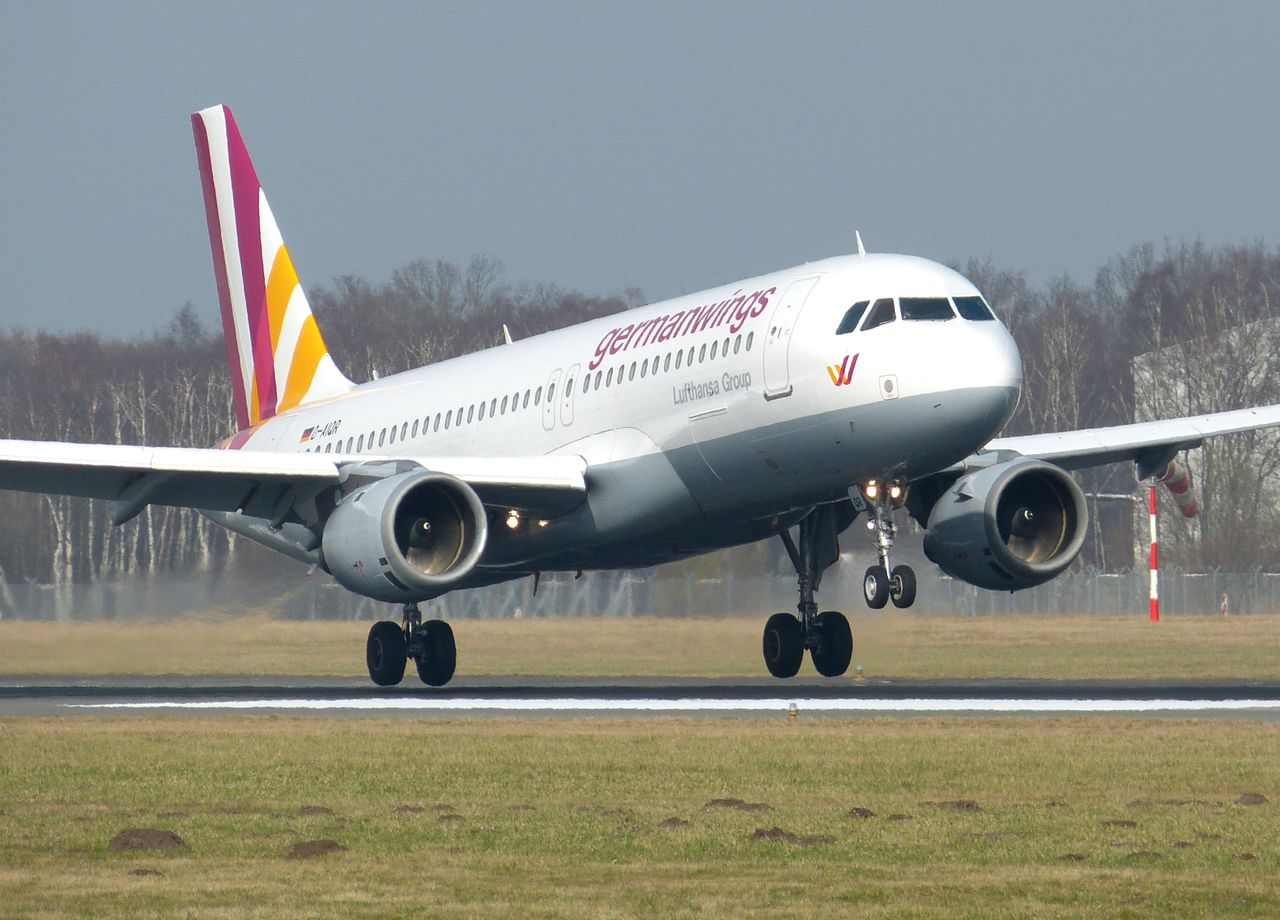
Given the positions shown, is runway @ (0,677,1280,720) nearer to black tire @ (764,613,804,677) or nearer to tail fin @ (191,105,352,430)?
black tire @ (764,613,804,677)

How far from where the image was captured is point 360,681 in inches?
1265

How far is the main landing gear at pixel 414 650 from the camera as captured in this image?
97.8 feet

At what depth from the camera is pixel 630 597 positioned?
44.2 meters

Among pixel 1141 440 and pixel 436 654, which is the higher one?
pixel 1141 440

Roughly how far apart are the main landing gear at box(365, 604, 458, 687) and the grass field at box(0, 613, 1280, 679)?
3060 mm

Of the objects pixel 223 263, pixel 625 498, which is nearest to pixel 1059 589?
pixel 223 263

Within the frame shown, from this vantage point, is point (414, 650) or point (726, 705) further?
point (414, 650)

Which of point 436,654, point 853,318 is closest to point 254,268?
point 436,654

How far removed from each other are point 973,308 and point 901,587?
3.46m

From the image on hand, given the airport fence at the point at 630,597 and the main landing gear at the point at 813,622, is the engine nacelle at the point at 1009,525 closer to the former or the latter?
the main landing gear at the point at 813,622

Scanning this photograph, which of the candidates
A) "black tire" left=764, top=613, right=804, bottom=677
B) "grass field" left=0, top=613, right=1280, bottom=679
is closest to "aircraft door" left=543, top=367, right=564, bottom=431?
"black tire" left=764, top=613, right=804, bottom=677

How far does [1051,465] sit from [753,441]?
4692 millimetres

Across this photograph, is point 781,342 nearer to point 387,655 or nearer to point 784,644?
point 784,644

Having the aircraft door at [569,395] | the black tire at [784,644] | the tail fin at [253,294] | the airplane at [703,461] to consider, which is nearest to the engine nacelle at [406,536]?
the airplane at [703,461]
